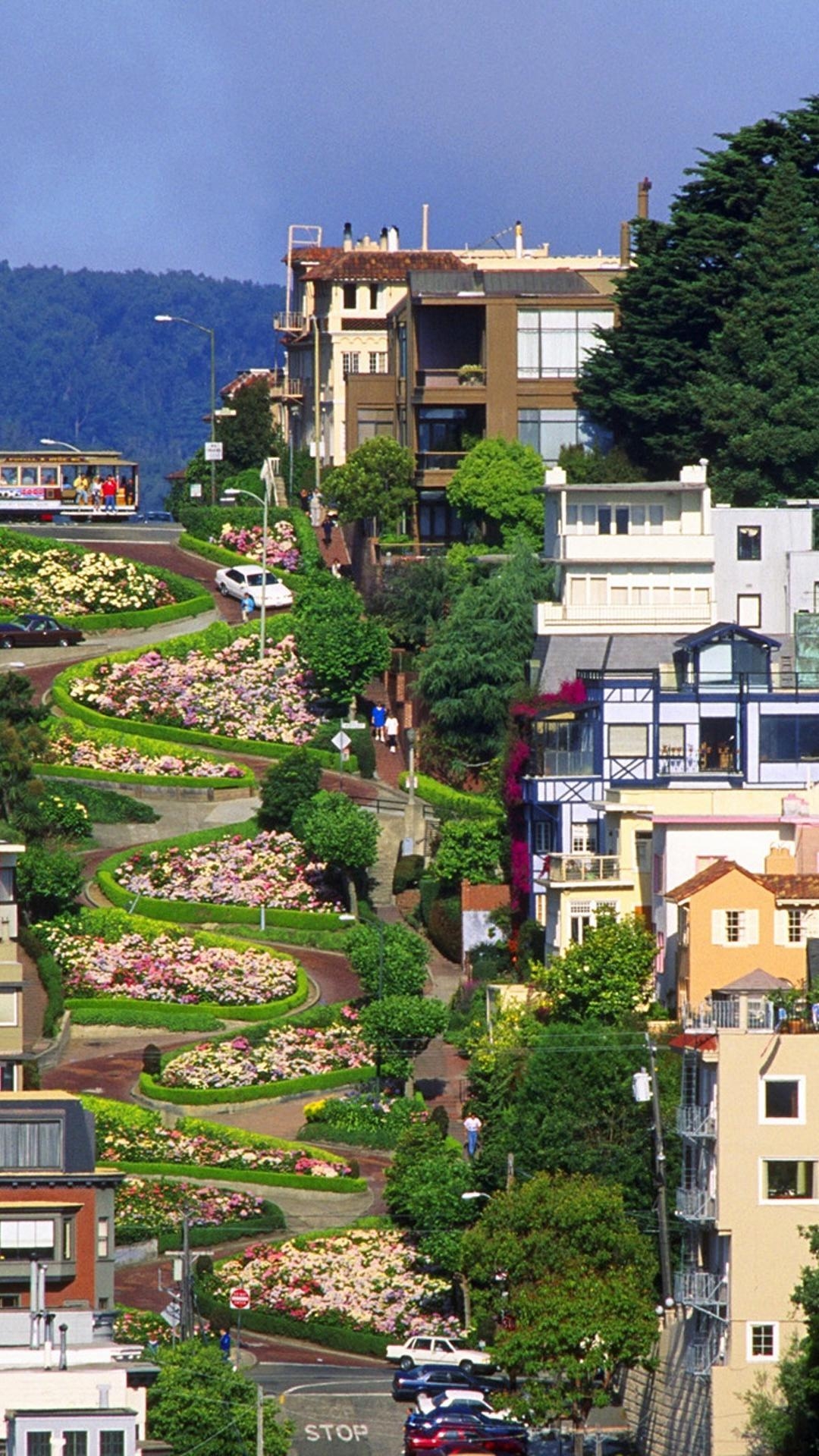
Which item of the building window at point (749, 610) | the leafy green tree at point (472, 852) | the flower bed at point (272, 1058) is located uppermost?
the building window at point (749, 610)

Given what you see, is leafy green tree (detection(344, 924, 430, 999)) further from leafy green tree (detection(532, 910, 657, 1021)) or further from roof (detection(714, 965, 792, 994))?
roof (detection(714, 965, 792, 994))

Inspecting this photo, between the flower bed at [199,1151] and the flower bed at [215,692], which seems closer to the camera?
the flower bed at [199,1151]

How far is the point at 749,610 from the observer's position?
384 feet

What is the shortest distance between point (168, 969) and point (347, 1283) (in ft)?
74.8

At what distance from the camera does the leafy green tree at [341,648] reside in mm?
121938

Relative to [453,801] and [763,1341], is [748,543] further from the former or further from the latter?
[763,1341]

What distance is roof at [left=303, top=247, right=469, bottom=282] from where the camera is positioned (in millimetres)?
157750

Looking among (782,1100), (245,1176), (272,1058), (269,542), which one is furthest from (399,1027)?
(269,542)

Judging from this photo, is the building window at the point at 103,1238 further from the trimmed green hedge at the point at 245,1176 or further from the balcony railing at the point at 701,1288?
the balcony railing at the point at 701,1288

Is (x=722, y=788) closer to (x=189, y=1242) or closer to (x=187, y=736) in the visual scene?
(x=189, y=1242)

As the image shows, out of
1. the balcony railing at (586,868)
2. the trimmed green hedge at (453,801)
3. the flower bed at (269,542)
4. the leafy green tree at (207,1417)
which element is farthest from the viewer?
the flower bed at (269,542)

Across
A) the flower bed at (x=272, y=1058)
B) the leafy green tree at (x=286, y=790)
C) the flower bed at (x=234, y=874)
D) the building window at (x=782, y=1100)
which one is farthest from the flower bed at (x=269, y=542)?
the building window at (x=782, y=1100)

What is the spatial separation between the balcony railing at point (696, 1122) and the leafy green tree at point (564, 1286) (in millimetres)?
2069

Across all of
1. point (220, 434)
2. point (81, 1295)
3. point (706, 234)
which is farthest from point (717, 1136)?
point (220, 434)
